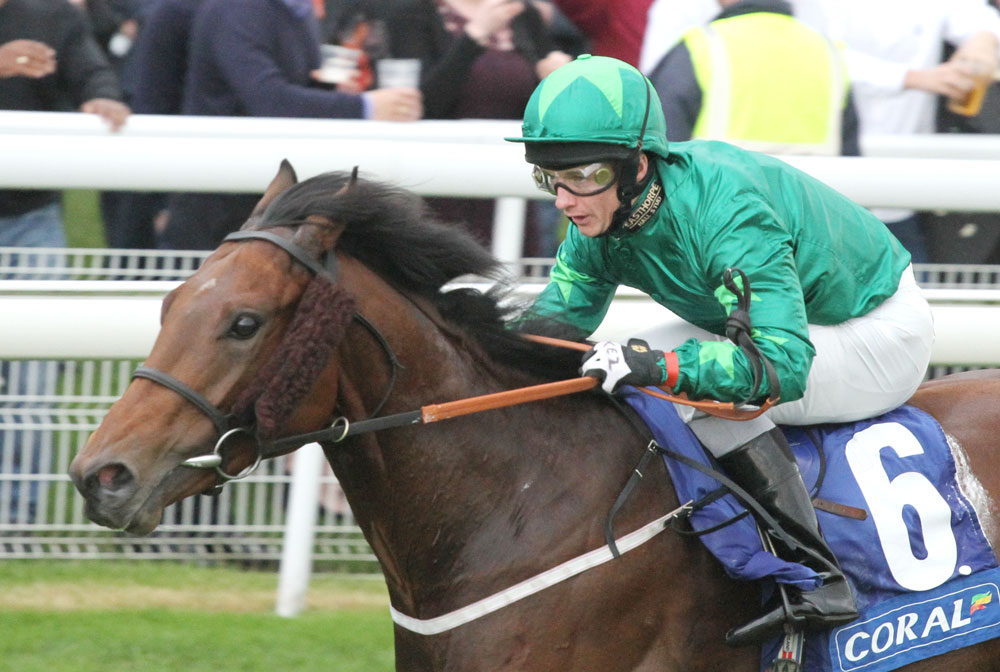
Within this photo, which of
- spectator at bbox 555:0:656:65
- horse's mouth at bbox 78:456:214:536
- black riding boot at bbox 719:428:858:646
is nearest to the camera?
horse's mouth at bbox 78:456:214:536

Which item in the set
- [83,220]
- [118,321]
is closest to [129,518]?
[118,321]

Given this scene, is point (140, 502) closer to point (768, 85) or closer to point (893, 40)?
point (768, 85)

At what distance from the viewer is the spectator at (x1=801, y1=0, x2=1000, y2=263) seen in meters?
5.59

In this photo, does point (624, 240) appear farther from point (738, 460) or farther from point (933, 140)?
point (933, 140)

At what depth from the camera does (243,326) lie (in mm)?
2750

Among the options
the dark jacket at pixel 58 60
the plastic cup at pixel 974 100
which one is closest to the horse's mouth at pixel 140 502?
the dark jacket at pixel 58 60

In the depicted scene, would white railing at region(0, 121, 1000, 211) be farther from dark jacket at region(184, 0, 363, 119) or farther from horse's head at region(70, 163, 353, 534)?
horse's head at region(70, 163, 353, 534)

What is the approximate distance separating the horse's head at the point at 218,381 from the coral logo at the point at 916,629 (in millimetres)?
1351

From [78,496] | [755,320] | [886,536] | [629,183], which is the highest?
[629,183]

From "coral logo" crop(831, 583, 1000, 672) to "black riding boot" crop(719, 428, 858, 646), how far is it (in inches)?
3.8

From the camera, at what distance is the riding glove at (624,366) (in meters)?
2.95

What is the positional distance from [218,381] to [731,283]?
1048mm

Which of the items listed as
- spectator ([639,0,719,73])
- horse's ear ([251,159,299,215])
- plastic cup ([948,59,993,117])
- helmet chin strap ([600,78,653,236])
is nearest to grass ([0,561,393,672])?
horse's ear ([251,159,299,215])

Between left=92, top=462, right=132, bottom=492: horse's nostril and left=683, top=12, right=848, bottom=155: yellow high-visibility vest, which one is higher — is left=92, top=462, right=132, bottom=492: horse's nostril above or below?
below
